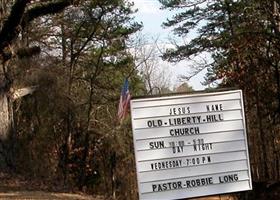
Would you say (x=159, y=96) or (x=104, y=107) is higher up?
(x=104, y=107)

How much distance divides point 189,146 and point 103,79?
25.5 metres

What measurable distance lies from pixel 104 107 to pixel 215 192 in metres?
25.0

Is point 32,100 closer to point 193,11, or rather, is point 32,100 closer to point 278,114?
point 193,11

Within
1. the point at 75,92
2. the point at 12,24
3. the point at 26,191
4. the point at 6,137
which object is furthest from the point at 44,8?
the point at 75,92

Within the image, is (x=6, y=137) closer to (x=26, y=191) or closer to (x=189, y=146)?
(x=26, y=191)

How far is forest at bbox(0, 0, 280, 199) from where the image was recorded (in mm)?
24531

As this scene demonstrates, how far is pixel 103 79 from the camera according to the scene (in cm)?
3150

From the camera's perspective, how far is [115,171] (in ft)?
122

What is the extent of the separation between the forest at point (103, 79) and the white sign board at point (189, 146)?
48.4 feet

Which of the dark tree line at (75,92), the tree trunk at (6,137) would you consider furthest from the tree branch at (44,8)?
the dark tree line at (75,92)

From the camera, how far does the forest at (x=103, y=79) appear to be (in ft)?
80.5

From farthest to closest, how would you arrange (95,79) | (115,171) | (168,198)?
(115,171)
(95,79)
(168,198)

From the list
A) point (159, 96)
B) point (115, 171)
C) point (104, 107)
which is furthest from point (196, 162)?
point (115, 171)

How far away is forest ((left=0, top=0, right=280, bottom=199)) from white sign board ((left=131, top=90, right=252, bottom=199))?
48.4 ft
